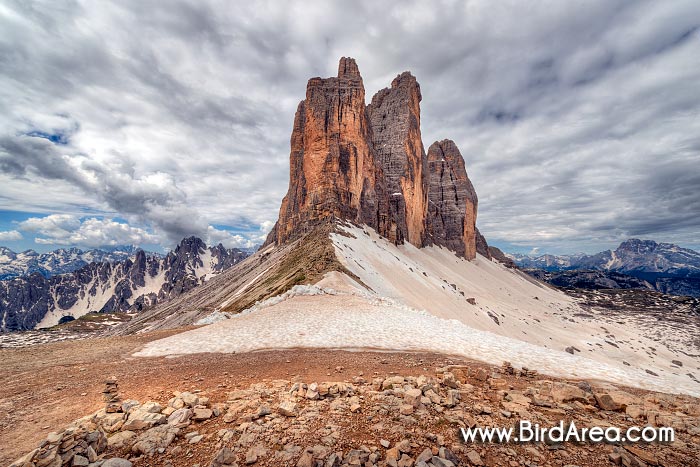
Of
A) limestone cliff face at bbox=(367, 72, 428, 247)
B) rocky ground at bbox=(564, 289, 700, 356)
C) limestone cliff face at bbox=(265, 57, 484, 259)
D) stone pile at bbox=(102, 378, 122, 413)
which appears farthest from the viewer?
limestone cliff face at bbox=(367, 72, 428, 247)

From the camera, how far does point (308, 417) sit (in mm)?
6395

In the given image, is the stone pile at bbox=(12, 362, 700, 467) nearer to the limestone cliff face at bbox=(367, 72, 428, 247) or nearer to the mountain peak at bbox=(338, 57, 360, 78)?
the limestone cliff face at bbox=(367, 72, 428, 247)

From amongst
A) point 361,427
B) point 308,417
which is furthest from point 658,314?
point 308,417

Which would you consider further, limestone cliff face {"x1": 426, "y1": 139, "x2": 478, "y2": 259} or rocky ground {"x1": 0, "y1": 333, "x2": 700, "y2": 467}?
limestone cliff face {"x1": 426, "y1": 139, "x2": 478, "y2": 259}

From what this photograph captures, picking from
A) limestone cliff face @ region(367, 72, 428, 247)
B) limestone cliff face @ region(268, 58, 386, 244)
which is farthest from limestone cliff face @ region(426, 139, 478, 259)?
limestone cliff face @ region(268, 58, 386, 244)

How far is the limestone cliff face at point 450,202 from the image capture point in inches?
5148

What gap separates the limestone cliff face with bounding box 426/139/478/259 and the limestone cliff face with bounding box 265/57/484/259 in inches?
35.0

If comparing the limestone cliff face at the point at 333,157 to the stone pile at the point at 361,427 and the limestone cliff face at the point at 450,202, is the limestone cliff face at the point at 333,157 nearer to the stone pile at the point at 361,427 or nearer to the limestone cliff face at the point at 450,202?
the limestone cliff face at the point at 450,202

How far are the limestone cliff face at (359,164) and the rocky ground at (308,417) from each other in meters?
62.1

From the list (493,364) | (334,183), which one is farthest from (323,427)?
(334,183)

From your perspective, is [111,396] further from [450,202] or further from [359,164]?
[450,202]

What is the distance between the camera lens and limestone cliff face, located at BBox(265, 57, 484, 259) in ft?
250

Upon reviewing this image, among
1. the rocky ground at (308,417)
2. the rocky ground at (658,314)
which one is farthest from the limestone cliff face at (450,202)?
the rocky ground at (308,417)

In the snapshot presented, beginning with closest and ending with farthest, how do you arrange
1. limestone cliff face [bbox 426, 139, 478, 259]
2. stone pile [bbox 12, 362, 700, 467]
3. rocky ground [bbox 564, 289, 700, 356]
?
1. stone pile [bbox 12, 362, 700, 467]
2. rocky ground [bbox 564, 289, 700, 356]
3. limestone cliff face [bbox 426, 139, 478, 259]
